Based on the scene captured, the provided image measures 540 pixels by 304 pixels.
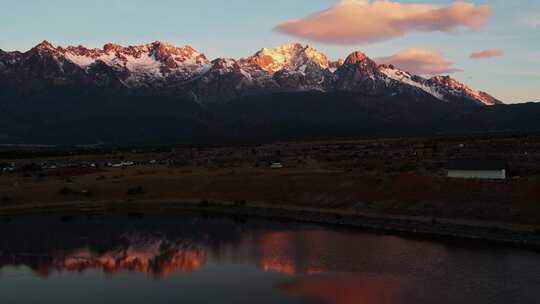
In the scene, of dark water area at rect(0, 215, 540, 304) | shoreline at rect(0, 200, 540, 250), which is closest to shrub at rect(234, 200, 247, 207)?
shoreline at rect(0, 200, 540, 250)

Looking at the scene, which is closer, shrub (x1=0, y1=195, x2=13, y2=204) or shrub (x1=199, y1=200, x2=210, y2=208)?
shrub (x1=199, y1=200, x2=210, y2=208)

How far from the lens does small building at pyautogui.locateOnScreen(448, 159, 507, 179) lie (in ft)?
218

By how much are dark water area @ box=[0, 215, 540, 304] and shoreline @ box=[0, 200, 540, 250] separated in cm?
334

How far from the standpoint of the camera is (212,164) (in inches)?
4596

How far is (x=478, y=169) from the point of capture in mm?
67375

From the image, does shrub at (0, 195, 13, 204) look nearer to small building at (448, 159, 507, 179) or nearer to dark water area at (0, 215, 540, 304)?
dark water area at (0, 215, 540, 304)

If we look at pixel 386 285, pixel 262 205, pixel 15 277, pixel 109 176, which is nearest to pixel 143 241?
pixel 15 277

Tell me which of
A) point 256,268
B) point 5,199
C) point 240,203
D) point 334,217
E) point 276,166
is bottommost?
point 256,268

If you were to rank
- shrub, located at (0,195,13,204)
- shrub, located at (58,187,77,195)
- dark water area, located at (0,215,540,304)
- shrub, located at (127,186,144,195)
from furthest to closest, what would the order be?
1. shrub, located at (127,186,144,195)
2. shrub, located at (58,187,77,195)
3. shrub, located at (0,195,13,204)
4. dark water area, located at (0,215,540,304)

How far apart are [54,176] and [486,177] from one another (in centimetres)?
7143

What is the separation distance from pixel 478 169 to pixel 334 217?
17286 mm

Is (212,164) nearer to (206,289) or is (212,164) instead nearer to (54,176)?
(54,176)

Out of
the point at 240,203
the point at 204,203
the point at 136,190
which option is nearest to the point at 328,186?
the point at 240,203

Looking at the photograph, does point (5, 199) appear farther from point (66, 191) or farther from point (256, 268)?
point (256, 268)
